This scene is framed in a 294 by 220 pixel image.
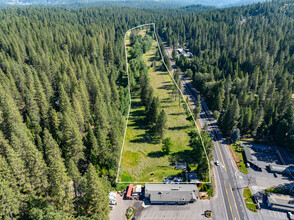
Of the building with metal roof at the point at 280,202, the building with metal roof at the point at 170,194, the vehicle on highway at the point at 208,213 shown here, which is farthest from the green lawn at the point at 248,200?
the building with metal roof at the point at 170,194

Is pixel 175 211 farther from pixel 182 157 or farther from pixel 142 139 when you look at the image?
pixel 142 139

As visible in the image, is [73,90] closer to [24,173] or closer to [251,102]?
[24,173]

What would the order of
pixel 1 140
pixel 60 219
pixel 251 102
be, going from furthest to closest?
pixel 251 102
pixel 1 140
pixel 60 219

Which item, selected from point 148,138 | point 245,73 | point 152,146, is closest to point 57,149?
point 148,138

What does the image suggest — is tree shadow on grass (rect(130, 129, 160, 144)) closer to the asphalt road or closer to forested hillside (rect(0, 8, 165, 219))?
forested hillside (rect(0, 8, 165, 219))

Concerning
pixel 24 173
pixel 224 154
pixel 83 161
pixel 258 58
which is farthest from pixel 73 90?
pixel 258 58

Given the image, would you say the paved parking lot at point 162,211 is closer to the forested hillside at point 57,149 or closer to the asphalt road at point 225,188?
the asphalt road at point 225,188
